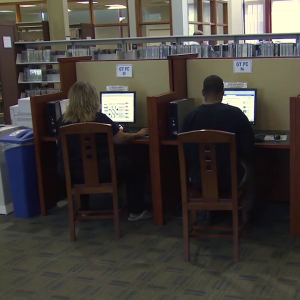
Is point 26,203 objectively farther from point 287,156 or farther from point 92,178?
point 287,156

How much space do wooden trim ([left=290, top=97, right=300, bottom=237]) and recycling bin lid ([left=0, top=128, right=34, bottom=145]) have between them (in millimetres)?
2052

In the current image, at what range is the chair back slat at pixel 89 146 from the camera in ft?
10.5

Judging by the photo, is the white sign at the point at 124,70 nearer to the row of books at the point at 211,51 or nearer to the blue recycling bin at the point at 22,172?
the blue recycling bin at the point at 22,172

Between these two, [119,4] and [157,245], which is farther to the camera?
[119,4]

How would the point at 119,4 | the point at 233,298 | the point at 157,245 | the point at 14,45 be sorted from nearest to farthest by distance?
the point at 233,298
the point at 157,245
the point at 14,45
the point at 119,4

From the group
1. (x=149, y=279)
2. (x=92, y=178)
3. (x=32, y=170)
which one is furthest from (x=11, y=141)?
(x=149, y=279)

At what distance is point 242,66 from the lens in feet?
12.6

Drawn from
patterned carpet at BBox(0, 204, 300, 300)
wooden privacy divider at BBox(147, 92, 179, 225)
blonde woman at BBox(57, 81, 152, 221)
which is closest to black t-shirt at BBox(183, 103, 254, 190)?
wooden privacy divider at BBox(147, 92, 179, 225)

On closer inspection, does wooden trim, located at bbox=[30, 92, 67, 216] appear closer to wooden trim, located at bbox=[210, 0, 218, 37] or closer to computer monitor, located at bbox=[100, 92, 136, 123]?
computer monitor, located at bbox=[100, 92, 136, 123]

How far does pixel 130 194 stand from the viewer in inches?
151

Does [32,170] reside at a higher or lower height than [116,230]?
higher

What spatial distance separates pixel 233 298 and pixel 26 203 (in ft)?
6.73

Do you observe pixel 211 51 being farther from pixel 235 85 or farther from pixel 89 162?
pixel 89 162

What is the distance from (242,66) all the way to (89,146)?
1.42 meters
